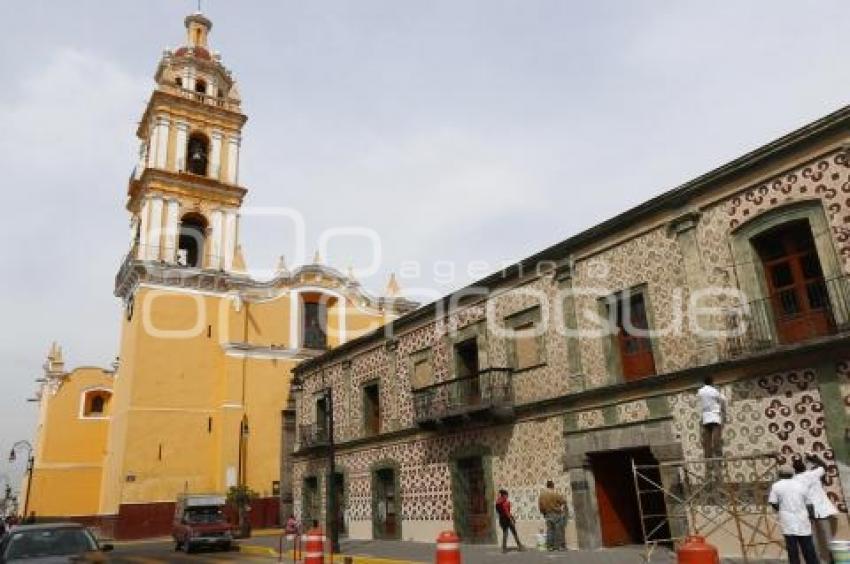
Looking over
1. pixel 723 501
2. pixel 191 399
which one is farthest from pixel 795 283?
pixel 191 399

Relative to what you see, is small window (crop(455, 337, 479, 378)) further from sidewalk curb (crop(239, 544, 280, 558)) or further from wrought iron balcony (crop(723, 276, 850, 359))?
wrought iron balcony (crop(723, 276, 850, 359))

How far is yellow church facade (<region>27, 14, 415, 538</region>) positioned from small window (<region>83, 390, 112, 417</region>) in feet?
8.91

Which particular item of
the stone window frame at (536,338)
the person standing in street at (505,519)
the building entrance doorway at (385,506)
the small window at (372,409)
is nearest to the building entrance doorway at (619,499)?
the person standing in street at (505,519)

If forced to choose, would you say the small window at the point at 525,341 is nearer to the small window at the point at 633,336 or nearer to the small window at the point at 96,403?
the small window at the point at 633,336

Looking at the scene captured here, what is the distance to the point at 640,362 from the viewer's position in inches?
547

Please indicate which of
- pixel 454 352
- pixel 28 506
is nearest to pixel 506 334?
pixel 454 352

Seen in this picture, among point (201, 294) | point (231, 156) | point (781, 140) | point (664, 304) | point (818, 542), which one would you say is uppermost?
point (231, 156)

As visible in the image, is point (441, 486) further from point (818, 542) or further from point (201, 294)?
point (201, 294)

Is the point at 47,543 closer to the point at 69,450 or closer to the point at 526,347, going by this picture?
the point at 526,347

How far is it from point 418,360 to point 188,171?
20.0m

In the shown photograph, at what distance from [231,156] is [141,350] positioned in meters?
11.7

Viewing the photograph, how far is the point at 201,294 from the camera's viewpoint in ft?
104

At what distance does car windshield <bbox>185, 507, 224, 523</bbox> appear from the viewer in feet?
72.6

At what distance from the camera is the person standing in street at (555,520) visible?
1440cm
